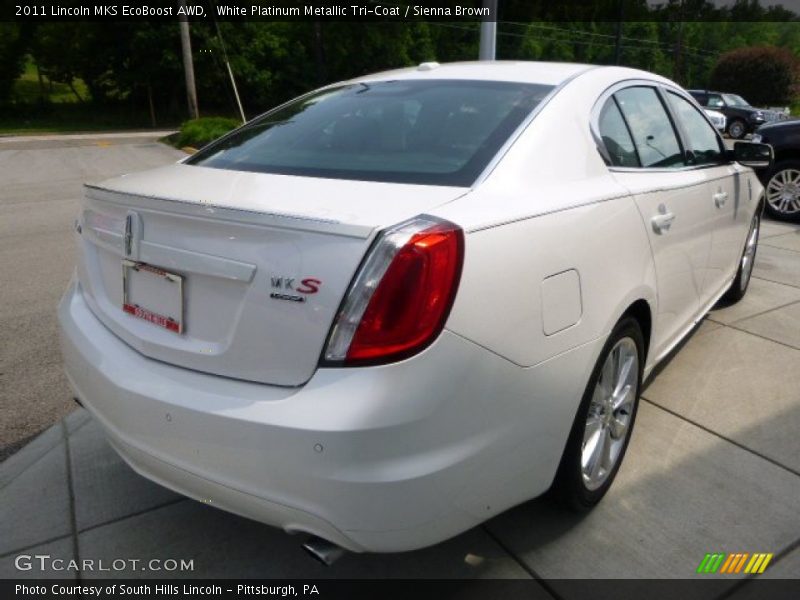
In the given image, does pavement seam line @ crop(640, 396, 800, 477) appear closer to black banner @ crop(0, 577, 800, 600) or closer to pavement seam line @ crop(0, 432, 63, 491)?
black banner @ crop(0, 577, 800, 600)

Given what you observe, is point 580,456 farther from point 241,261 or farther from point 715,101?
point 715,101

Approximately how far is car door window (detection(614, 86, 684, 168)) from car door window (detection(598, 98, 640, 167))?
2.5 inches

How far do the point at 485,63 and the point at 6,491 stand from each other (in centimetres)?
271

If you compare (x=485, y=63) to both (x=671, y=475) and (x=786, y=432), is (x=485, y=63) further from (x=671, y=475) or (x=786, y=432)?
(x=786, y=432)

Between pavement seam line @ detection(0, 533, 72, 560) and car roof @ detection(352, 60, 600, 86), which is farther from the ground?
car roof @ detection(352, 60, 600, 86)

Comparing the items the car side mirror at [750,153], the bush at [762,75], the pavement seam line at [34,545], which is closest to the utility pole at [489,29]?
the car side mirror at [750,153]

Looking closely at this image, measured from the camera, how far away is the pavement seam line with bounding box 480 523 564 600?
2.13 metres

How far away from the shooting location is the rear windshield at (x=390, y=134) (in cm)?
213

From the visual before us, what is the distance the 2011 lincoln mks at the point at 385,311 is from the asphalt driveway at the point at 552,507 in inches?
9.3

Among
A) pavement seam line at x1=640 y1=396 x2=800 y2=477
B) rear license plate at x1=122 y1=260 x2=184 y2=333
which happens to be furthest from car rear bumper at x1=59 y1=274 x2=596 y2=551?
pavement seam line at x1=640 y1=396 x2=800 y2=477

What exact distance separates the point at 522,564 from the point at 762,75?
155 feet

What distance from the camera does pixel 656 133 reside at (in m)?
3.09

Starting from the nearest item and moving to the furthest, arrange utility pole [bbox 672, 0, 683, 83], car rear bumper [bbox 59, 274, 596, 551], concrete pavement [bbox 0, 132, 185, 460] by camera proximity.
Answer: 1. car rear bumper [bbox 59, 274, 596, 551]
2. concrete pavement [bbox 0, 132, 185, 460]
3. utility pole [bbox 672, 0, 683, 83]
